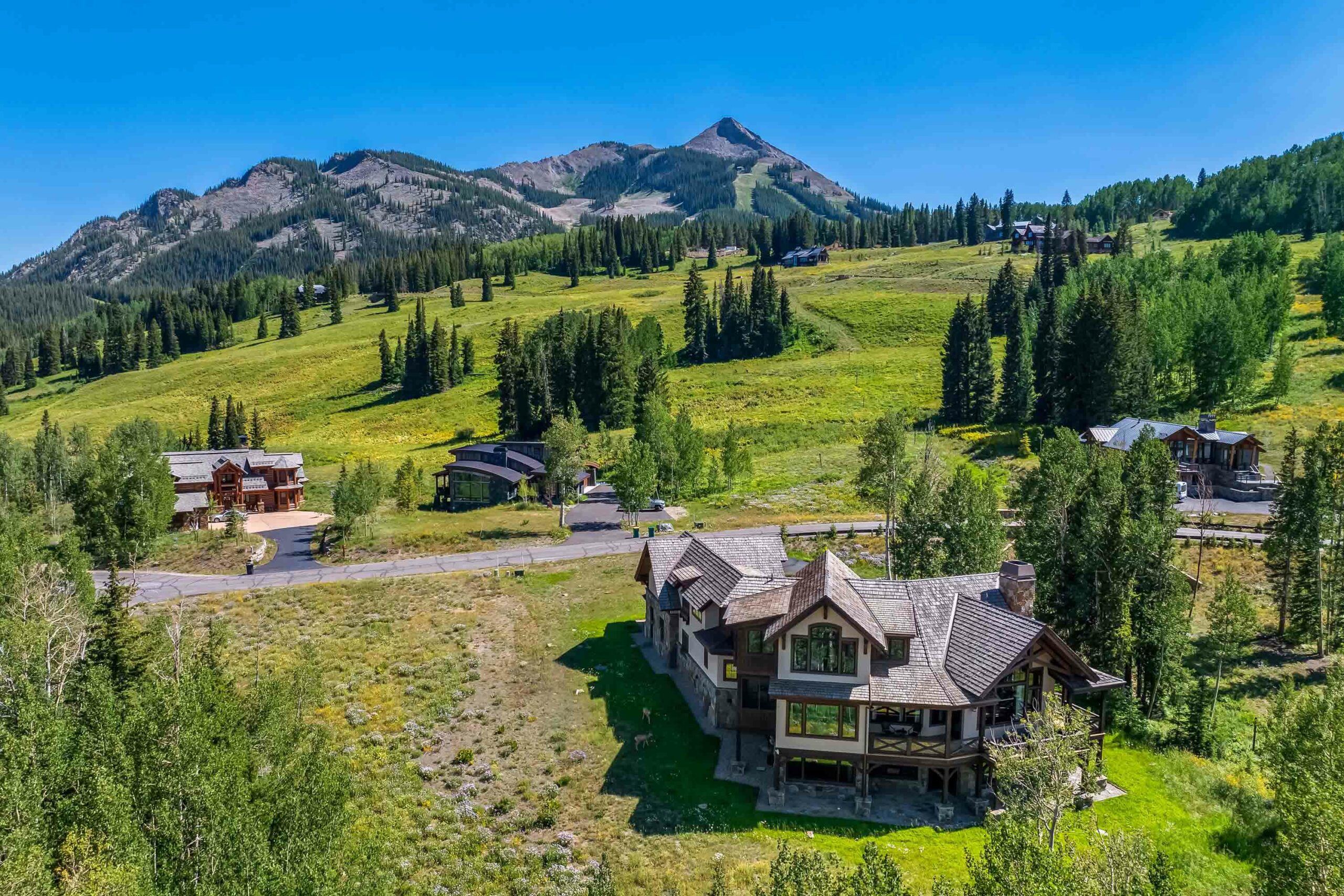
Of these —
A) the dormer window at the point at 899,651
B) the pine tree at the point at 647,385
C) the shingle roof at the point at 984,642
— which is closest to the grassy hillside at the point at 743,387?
the pine tree at the point at 647,385

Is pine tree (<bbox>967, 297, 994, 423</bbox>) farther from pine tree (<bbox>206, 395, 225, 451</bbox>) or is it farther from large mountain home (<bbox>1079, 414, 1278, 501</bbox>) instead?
pine tree (<bbox>206, 395, 225, 451</bbox>)

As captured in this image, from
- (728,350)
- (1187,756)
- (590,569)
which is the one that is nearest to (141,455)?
(590,569)

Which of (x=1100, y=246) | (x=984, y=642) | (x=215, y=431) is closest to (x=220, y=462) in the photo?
(x=215, y=431)

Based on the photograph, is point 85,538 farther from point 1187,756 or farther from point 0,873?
point 1187,756

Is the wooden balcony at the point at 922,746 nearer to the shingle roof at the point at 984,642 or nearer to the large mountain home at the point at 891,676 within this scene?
the large mountain home at the point at 891,676

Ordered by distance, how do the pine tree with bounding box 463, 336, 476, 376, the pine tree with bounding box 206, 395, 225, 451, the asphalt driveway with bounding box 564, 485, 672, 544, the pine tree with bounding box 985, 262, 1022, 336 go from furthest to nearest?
the pine tree with bounding box 463, 336, 476, 376, the pine tree with bounding box 985, 262, 1022, 336, the pine tree with bounding box 206, 395, 225, 451, the asphalt driveway with bounding box 564, 485, 672, 544

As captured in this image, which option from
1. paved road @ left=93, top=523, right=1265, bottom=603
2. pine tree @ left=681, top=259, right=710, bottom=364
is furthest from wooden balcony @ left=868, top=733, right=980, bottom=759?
pine tree @ left=681, top=259, right=710, bottom=364
